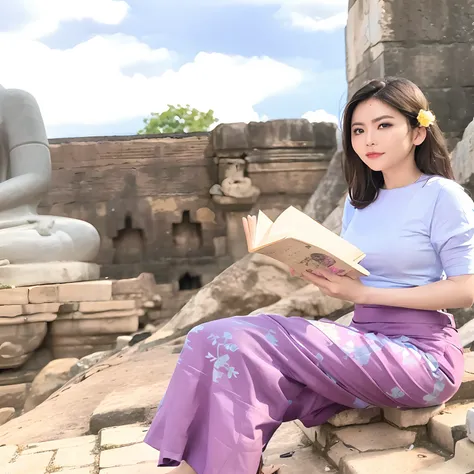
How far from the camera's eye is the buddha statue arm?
636cm

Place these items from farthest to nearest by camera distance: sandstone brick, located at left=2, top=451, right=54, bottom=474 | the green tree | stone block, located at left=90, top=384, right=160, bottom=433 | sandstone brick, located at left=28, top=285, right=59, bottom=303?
the green tree, sandstone brick, located at left=28, top=285, right=59, bottom=303, stone block, located at left=90, top=384, right=160, bottom=433, sandstone brick, located at left=2, top=451, right=54, bottom=474

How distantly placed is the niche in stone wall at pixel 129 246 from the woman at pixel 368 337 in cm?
677

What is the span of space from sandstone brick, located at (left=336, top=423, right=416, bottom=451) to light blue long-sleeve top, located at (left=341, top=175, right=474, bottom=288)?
456 mm

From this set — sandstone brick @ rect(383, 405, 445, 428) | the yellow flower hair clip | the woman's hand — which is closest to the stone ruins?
sandstone brick @ rect(383, 405, 445, 428)

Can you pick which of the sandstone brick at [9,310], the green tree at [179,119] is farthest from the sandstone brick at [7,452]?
the green tree at [179,119]

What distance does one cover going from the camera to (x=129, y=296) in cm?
574

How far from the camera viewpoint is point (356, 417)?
173 cm

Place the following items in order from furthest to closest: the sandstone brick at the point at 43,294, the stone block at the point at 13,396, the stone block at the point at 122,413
Answer: the sandstone brick at the point at 43,294
the stone block at the point at 13,396
the stone block at the point at 122,413

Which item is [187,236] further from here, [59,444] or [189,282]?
[59,444]

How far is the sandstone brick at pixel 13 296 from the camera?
17.1 feet

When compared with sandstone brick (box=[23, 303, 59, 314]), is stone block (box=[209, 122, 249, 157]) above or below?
above

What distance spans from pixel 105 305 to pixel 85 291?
0.82ft

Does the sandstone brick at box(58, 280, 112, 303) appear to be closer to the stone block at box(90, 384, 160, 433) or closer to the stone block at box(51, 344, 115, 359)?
the stone block at box(51, 344, 115, 359)

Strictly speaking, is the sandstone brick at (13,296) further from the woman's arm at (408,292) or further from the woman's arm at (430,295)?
the woman's arm at (430,295)
